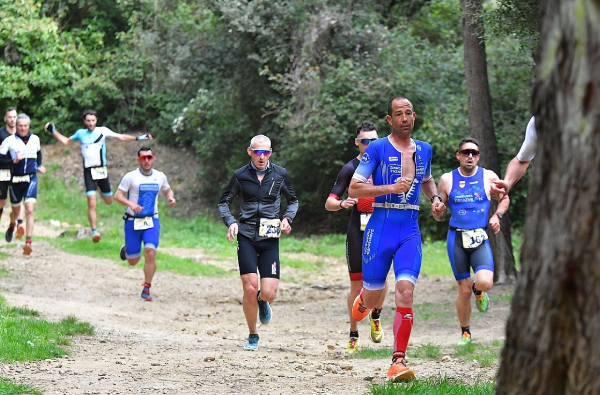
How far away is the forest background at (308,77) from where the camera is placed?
68.3 ft

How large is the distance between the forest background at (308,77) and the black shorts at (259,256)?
927 centimetres

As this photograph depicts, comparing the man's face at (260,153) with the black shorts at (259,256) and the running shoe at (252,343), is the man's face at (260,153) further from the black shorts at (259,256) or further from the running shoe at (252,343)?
the running shoe at (252,343)

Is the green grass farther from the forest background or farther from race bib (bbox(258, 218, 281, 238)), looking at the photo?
the forest background

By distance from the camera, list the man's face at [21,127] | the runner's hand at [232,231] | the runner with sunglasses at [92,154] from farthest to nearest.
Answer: the runner with sunglasses at [92,154], the man's face at [21,127], the runner's hand at [232,231]

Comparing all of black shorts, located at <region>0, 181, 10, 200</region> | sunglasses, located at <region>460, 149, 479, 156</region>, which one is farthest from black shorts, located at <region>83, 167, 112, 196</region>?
sunglasses, located at <region>460, 149, 479, 156</region>

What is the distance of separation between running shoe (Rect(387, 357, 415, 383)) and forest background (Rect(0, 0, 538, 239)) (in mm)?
11242

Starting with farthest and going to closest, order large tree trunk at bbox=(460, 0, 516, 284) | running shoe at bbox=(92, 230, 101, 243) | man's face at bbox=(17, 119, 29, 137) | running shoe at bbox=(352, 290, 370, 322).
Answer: running shoe at bbox=(92, 230, 101, 243), man's face at bbox=(17, 119, 29, 137), large tree trunk at bbox=(460, 0, 516, 284), running shoe at bbox=(352, 290, 370, 322)

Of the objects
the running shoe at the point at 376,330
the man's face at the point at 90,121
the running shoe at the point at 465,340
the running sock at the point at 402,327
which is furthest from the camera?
the man's face at the point at 90,121

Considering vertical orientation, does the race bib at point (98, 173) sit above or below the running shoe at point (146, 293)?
above

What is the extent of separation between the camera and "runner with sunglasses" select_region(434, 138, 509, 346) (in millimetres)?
9617

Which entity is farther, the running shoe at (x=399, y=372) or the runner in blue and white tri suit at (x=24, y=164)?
the runner in blue and white tri suit at (x=24, y=164)

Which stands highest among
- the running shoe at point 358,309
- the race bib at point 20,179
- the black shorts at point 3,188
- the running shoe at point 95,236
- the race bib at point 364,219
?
the race bib at point 20,179

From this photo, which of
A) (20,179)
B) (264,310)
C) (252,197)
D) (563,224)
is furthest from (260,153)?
(20,179)

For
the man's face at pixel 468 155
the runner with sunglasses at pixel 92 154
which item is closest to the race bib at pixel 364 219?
the man's face at pixel 468 155
